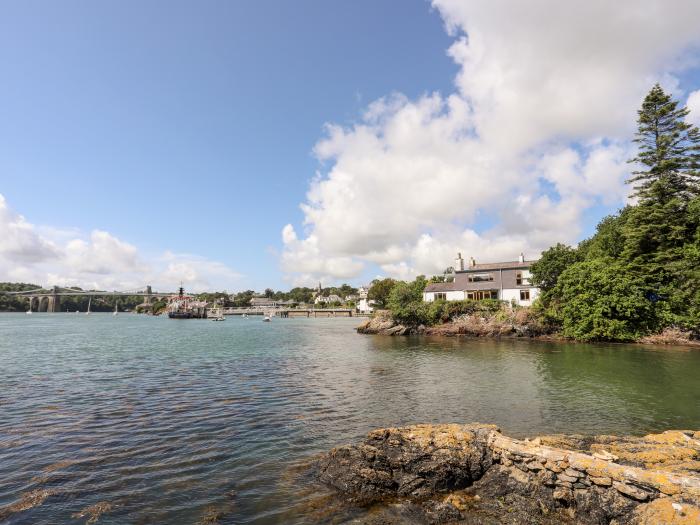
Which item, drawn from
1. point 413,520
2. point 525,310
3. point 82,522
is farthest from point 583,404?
point 525,310

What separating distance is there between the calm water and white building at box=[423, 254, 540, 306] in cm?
2953

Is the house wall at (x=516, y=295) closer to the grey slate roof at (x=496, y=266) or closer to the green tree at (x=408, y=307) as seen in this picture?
the grey slate roof at (x=496, y=266)

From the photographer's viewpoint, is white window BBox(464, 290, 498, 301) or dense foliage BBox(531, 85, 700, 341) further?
white window BBox(464, 290, 498, 301)

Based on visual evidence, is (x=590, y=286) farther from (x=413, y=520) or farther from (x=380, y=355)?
(x=413, y=520)

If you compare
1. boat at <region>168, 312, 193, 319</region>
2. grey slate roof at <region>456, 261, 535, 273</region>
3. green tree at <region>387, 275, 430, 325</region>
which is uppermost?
grey slate roof at <region>456, 261, 535, 273</region>

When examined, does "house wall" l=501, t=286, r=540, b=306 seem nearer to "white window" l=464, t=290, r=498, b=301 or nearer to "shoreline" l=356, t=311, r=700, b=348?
"white window" l=464, t=290, r=498, b=301

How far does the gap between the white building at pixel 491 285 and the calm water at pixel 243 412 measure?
29.5 m

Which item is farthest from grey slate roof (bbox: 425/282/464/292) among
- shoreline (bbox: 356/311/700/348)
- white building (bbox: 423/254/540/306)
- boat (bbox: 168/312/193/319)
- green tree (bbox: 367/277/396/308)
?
boat (bbox: 168/312/193/319)

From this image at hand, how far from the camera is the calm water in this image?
406 inches

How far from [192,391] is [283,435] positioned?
1066cm

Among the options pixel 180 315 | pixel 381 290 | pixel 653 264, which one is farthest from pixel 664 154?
pixel 180 315

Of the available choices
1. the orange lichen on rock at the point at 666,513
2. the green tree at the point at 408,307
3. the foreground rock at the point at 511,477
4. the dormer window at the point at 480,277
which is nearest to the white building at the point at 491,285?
the dormer window at the point at 480,277

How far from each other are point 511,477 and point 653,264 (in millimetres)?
52317

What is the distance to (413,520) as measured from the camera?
8.75m
